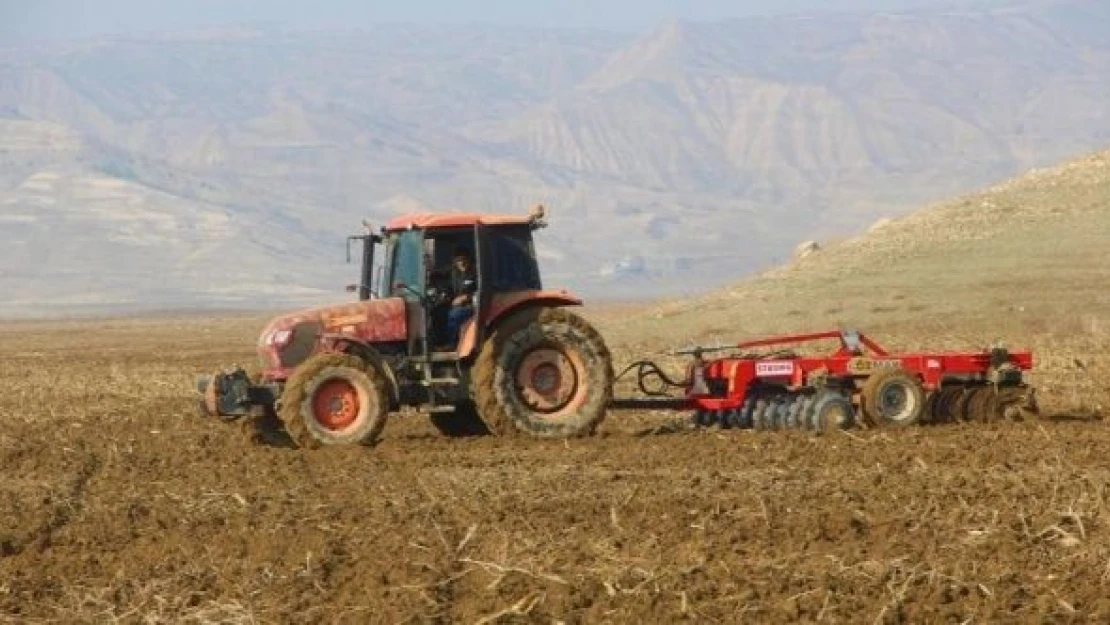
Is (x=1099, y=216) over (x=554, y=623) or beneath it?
over

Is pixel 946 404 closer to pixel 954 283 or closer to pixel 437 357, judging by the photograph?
pixel 437 357

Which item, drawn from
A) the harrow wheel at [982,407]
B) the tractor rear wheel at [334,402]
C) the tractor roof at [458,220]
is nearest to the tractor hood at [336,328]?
the tractor rear wheel at [334,402]

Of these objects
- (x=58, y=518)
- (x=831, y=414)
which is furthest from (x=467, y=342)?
(x=58, y=518)

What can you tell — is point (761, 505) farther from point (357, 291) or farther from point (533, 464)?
point (357, 291)

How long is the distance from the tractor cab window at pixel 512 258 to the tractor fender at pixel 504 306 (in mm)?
108

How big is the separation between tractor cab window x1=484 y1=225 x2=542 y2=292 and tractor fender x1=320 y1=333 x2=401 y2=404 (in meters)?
1.18

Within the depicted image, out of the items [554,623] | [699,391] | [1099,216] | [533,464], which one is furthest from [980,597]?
[1099,216]

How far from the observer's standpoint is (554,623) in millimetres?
Answer: 10312

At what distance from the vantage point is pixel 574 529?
41.9ft

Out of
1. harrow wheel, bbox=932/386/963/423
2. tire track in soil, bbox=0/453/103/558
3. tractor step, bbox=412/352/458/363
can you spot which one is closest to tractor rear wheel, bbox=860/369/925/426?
harrow wheel, bbox=932/386/963/423

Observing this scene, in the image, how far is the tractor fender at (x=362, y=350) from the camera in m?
18.4

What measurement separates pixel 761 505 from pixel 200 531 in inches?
138

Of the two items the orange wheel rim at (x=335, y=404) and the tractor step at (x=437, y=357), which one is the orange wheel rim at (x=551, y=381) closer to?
the tractor step at (x=437, y=357)

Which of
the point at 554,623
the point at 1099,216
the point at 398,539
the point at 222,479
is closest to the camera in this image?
the point at 554,623
